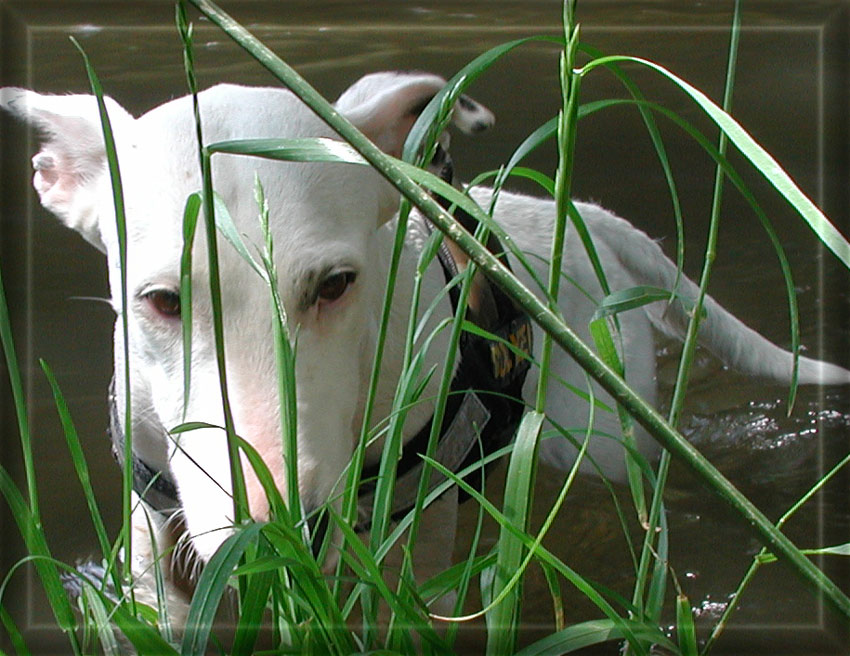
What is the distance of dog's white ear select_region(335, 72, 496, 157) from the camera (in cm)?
178

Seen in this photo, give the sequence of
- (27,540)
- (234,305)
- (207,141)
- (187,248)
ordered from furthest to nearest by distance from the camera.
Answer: (207,141), (234,305), (27,540), (187,248)

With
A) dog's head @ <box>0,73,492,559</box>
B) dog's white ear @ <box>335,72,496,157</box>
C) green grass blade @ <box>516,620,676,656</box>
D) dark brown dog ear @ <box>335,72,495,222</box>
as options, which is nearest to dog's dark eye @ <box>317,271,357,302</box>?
dog's head @ <box>0,73,492,559</box>

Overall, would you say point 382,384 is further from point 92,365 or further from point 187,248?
point 92,365

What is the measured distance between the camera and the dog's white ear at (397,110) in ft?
5.85

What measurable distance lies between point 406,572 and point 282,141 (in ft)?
1.63

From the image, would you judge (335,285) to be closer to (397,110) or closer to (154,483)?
(397,110)

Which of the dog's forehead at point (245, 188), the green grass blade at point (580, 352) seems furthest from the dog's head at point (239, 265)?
the green grass blade at point (580, 352)

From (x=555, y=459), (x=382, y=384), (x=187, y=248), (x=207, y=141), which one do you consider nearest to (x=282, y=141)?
(x=187, y=248)

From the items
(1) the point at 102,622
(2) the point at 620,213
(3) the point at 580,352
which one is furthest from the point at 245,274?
(2) the point at 620,213

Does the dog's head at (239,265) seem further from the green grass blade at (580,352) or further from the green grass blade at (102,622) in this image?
the green grass blade at (580,352)

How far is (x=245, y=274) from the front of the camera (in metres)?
1.45

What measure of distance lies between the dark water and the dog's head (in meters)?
0.26

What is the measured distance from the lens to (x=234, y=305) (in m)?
1.45

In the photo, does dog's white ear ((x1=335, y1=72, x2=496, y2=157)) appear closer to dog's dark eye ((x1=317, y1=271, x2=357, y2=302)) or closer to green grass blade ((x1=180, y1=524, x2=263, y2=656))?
dog's dark eye ((x1=317, y1=271, x2=357, y2=302))
